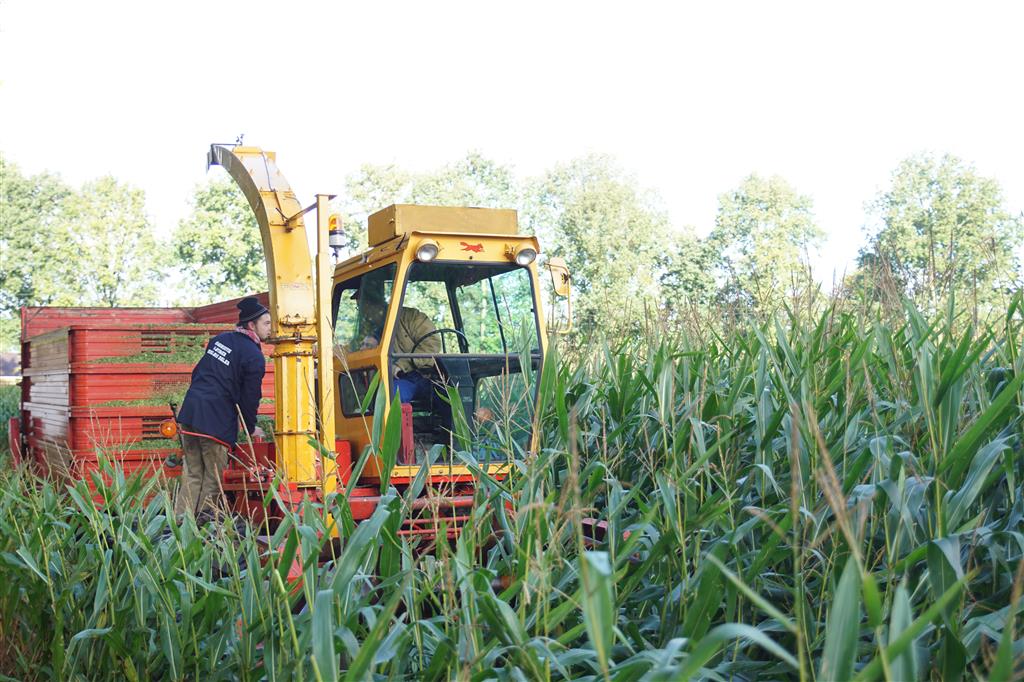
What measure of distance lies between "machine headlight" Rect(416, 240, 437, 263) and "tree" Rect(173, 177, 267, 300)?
33810mm

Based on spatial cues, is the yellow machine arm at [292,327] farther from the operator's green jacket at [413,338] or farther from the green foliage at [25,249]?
the green foliage at [25,249]

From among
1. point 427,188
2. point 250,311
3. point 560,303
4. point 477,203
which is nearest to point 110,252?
point 427,188

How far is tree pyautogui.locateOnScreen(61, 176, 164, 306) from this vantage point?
41.8 m

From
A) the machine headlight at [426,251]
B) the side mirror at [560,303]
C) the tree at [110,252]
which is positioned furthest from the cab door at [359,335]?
the tree at [110,252]

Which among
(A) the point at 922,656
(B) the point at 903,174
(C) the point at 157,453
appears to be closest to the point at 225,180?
(B) the point at 903,174

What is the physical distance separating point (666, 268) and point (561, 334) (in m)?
39.3

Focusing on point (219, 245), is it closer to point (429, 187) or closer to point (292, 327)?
point (429, 187)

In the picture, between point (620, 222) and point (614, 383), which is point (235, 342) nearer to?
point (614, 383)

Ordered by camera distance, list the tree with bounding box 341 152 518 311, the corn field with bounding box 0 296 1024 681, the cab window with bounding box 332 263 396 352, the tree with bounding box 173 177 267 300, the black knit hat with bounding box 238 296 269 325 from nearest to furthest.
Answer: the corn field with bounding box 0 296 1024 681
the cab window with bounding box 332 263 396 352
the black knit hat with bounding box 238 296 269 325
the tree with bounding box 173 177 267 300
the tree with bounding box 341 152 518 311

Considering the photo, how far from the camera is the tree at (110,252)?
41781 millimetres

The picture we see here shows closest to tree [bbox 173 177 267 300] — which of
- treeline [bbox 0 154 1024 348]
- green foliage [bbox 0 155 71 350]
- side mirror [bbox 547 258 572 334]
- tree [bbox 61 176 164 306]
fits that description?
treeline [bbox 0 154 1024 348]

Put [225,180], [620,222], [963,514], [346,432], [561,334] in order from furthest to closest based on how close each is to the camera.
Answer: [620,222] < [225,180] < [346,432] < [561,334] < [963,514]

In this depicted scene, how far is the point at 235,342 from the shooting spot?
6508 millimetres

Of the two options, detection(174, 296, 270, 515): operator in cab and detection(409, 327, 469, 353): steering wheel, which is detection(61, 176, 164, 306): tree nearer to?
detection(174, 296, 270, 515): operator in cab
